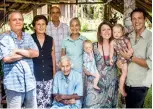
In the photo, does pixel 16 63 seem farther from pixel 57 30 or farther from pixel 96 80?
pixel 57 30

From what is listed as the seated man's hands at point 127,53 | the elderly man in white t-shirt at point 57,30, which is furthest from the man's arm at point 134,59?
the elderly man in white t-shirt at point 57,30

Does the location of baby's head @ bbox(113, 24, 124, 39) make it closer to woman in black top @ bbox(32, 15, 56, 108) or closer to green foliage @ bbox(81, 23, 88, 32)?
woman in black top @ bbox(32, 15, 56, 108)

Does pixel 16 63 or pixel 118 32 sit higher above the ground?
pixel 118 32

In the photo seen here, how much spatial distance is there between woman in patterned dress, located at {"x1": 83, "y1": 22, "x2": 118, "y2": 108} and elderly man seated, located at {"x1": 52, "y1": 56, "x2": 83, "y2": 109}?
6.2 inches

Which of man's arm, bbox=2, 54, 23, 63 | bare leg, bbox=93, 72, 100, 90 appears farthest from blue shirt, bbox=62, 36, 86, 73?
man's arm, bbox=2, 54, 23, 63

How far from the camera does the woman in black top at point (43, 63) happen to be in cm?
443

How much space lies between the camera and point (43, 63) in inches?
175

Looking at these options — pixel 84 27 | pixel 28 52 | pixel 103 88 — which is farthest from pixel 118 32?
pixel 84 27

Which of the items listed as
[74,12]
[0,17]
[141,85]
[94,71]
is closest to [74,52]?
[94,71]

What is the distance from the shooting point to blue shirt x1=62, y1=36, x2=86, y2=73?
4578mm

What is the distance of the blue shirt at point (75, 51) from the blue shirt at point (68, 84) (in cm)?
14

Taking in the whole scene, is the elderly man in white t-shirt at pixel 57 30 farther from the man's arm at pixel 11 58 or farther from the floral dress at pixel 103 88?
the man's arm at pixel 11 58

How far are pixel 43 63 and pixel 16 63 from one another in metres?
0.44

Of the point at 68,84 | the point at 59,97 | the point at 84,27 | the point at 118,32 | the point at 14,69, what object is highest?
the point at 84,27
